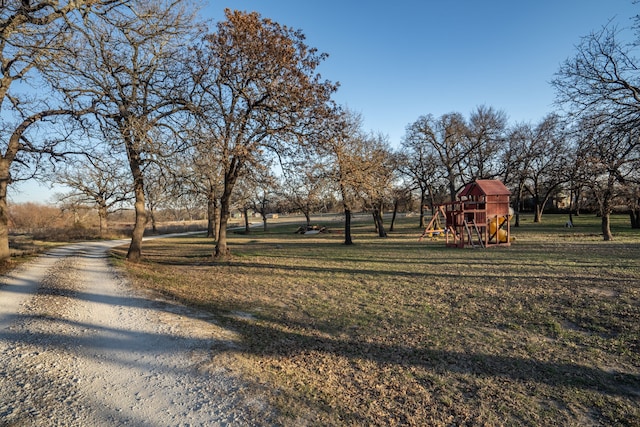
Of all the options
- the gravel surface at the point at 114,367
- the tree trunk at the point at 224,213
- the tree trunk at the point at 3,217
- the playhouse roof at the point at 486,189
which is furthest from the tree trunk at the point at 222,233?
the playhouse roof at the point at 486,189

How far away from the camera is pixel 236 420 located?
10.6ft

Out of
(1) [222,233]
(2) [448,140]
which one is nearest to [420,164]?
(2) [448,140]

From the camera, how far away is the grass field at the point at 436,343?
360 cm

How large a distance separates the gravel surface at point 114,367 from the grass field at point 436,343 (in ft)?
1.19

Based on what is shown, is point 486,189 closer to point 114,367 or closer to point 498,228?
point 498,228

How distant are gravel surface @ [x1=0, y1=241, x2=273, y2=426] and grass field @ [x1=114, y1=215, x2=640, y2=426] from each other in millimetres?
363

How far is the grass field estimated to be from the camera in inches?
142

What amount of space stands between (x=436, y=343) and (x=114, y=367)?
4459mm

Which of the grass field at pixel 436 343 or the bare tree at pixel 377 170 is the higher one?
the bare tree at pixel 377 170

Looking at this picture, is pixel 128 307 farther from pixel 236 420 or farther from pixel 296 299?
pixel 236 420

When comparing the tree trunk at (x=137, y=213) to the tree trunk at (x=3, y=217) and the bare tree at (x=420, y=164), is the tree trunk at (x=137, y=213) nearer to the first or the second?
the tree trunk at (x=3, y=217)

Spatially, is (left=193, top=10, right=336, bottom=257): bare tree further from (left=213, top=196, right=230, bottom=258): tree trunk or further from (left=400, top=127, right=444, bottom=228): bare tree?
(left=400, top=127, right=444, bottom=228): bare tree

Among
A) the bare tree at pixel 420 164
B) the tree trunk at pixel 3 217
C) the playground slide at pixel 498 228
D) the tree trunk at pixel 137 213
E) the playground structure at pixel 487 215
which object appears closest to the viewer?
the tree trunk at pixel 3 217

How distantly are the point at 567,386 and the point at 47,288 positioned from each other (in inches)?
426
